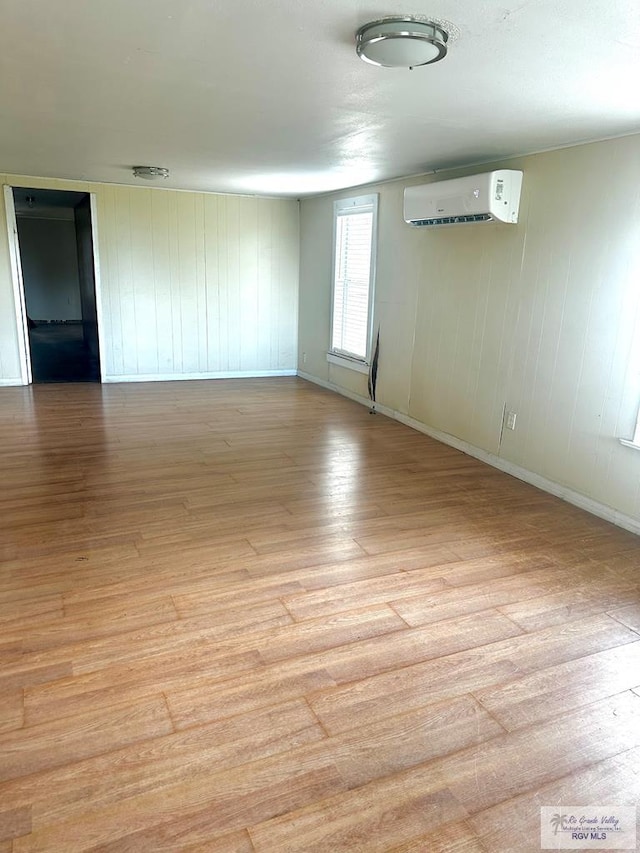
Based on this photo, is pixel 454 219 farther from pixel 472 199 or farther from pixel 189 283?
pixel 189 283

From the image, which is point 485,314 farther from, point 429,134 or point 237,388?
point 237,388

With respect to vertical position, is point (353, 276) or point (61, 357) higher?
point (353, 276)

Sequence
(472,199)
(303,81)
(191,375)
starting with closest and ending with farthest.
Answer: (303,81), (472,199), (191,375)

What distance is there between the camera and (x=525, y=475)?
167 inches

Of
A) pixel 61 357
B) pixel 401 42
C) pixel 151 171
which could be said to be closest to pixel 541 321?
pixel 401 42

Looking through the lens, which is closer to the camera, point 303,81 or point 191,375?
point 303,81

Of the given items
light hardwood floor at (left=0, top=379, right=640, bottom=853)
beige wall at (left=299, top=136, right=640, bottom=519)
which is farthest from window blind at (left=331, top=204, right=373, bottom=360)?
light hardwood floor at (left=0, top=379, right=640, bottom=853)

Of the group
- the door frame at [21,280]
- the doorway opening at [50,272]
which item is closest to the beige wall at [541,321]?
the door frame at [21,280]

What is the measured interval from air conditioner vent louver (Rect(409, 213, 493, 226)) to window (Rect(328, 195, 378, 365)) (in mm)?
1149

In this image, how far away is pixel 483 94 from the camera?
2.71 meters

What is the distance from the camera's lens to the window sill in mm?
6387

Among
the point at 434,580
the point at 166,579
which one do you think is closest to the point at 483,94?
the point at 434,580

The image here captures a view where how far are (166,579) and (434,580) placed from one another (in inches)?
50.8

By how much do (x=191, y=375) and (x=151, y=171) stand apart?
2.83 m
